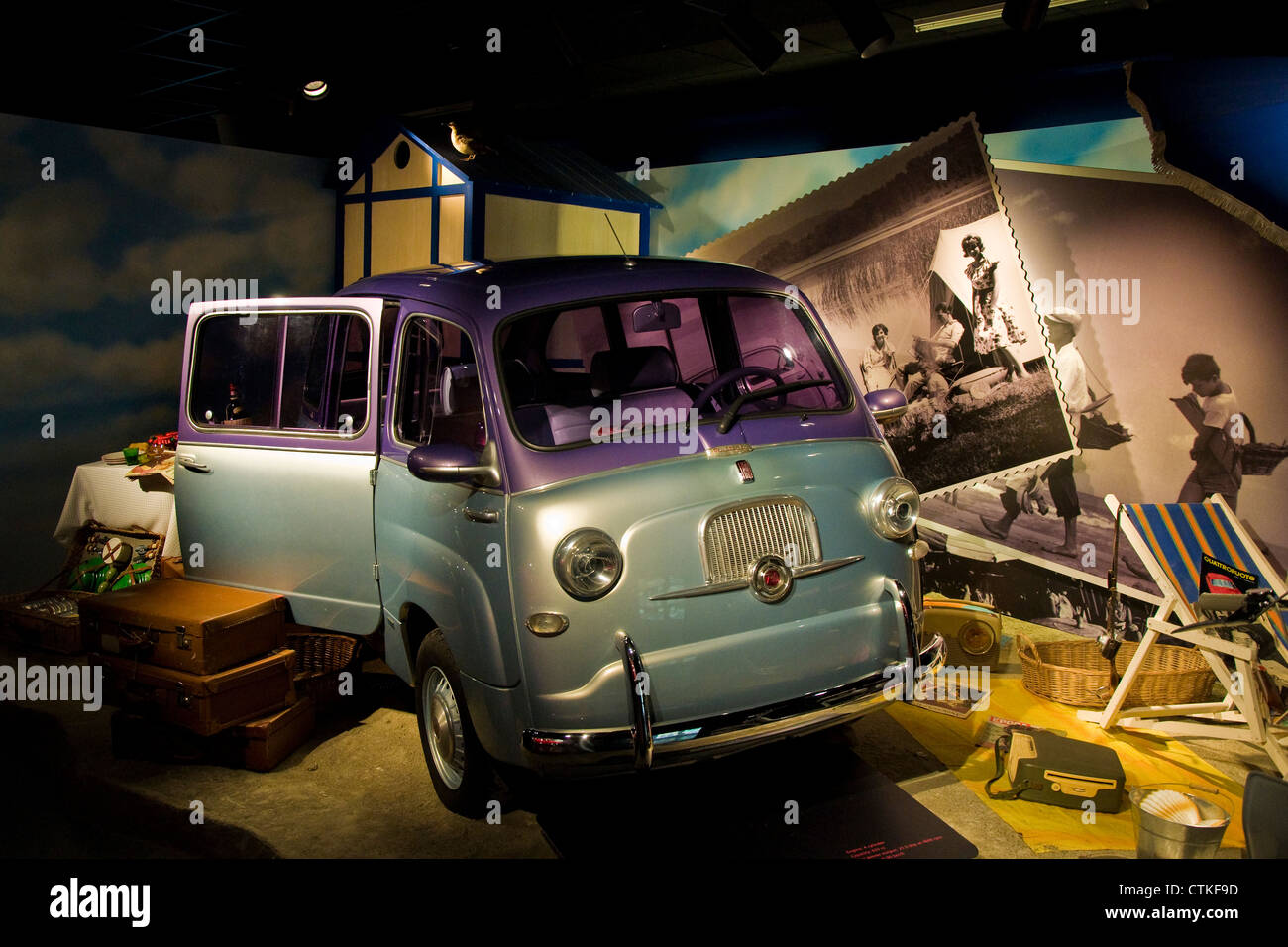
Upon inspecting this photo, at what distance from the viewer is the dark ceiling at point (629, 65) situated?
17.8ft

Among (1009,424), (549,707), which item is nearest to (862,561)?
(549,707)

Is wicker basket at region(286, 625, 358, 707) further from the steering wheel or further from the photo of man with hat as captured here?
the photo of man with hat

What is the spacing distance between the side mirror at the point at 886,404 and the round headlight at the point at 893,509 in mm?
521

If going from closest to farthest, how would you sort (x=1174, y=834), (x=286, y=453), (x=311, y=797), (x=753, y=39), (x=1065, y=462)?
(x=1174, y=834), (x=311, y=797), (x=286, y=453), (x=753, y=39), (x=1065, y=462)

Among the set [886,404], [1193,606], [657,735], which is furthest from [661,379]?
[1193,606]

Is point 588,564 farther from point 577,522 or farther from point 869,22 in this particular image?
point 869,22

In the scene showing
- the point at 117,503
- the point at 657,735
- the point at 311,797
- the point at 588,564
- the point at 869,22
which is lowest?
the point at 311,797

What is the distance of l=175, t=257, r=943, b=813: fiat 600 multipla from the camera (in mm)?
3182

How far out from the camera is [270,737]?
426cm

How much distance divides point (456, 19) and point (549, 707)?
578 centimetres

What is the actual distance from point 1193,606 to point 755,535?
2.43m

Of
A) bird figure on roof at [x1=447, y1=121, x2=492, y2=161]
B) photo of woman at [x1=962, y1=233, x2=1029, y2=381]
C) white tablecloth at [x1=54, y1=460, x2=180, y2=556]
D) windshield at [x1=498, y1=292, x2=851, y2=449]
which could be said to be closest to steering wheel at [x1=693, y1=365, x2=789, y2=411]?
windshield at [x1=498, y1=292, x2=851, y2=449]

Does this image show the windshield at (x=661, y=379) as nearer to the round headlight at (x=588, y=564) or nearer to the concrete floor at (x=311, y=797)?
the round headlight at (x=588, y=564)

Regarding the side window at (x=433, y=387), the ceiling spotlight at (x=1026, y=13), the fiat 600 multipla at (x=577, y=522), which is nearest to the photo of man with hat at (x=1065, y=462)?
the ceiling spotlight at (x=1026, y=13)
